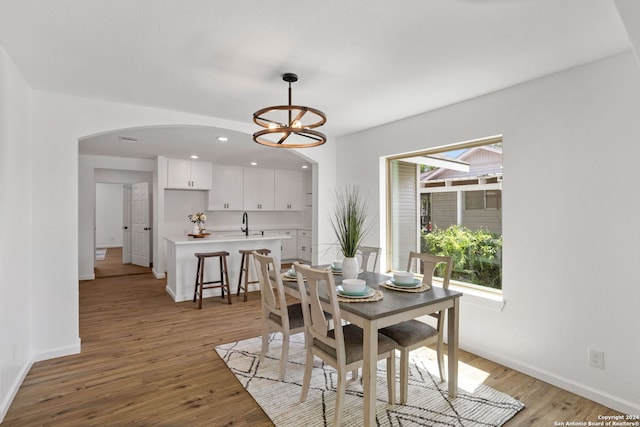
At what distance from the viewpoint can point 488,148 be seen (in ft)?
10.4

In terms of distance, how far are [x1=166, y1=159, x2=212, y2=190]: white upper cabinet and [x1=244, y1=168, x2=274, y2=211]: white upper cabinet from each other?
979 mm

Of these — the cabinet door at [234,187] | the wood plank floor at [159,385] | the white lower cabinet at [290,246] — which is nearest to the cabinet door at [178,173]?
the cabinet door at [234,187]

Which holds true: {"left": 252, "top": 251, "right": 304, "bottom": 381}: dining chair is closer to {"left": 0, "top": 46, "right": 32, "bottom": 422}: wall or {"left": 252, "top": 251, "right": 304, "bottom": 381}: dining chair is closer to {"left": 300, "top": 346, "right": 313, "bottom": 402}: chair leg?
{"left": 300, "top": 346, "right": 313, "bottom": 402}: chair leg

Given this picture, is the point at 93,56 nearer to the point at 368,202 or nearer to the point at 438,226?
the point at 368,202

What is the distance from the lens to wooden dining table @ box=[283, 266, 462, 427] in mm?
1894

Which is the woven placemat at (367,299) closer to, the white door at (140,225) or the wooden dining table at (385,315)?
the wooden dining table at (385,315)

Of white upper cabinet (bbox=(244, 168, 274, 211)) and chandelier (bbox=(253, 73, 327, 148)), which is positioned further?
white upper cabinet (bbox=(244, 168, 274, 211))

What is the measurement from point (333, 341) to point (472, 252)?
1992 millimetres

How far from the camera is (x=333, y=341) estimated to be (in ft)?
6.66

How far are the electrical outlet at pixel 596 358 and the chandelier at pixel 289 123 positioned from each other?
2463 millimetres

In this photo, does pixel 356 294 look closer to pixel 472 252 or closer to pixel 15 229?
pixel 472 252

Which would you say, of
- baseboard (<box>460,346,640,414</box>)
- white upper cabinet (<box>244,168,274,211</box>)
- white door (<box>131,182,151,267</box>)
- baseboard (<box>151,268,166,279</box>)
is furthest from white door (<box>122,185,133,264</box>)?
baseboard (<box>460,346,640,414</box>)

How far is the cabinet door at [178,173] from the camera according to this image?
662 cm

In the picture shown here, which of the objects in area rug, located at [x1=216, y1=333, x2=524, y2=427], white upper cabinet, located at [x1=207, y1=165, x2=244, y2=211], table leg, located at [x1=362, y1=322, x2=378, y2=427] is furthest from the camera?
white upper cabinet, located at [x1=207, y1=165, x2=244, y2=211]
